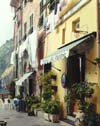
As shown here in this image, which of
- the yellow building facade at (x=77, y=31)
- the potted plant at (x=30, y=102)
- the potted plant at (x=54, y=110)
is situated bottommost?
the potted plant at (x=54, y=110)

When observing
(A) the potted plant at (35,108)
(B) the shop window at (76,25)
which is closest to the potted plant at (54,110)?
(A) the potted plant at (35,108)

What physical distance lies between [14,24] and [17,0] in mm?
2896

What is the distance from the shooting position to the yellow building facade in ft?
56.4

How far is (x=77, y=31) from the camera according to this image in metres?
18.9

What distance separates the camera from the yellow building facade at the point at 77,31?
56.4 feet

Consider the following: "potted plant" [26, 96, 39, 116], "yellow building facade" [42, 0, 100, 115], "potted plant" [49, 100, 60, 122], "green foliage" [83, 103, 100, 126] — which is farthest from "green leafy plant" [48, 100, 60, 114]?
"green foliage" [83, 103, 100, 126]

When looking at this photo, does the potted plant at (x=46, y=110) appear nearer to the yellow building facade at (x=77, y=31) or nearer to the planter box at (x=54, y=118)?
the planter box at (x=54, y=118)

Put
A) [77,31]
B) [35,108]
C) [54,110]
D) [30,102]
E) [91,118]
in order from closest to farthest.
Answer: [91,118] → [77,31] → [54,110] → [35,108] → [30,102]

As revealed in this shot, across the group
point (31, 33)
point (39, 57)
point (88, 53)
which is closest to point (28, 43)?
point (31, 33)

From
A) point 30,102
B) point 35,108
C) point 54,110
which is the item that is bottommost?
point 54,110

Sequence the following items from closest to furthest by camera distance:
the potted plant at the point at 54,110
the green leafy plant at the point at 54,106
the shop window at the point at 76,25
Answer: the shop window at the point at 76,25 → the potted plant at the point at 54,110 → the green leafy plant at the point at 54,106

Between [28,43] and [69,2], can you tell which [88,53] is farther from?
[28,43]

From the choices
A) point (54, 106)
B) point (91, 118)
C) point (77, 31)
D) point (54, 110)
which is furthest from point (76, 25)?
point (91, 118)

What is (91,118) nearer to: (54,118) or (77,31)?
(77,31)
